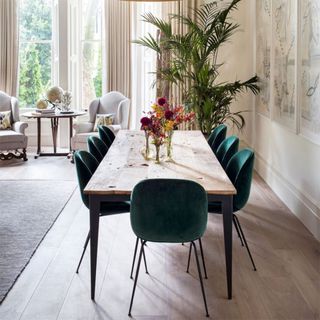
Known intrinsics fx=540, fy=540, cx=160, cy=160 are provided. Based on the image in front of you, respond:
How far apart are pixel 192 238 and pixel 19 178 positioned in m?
4.33

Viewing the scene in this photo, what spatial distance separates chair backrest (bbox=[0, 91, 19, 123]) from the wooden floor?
12.6 ft

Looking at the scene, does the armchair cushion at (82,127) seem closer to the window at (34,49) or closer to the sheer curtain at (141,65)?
the sheer curtain at (141,65)

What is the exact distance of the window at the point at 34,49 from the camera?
9352mm

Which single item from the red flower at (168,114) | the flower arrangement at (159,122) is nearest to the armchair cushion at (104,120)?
the flower arrangement at (159,122)

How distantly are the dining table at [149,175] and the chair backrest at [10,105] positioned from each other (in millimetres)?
4028

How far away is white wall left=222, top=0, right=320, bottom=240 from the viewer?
4746mm

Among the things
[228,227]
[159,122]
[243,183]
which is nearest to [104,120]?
[159,122]

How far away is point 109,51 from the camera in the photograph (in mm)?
9047

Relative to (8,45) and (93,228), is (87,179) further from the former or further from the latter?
(8,45)

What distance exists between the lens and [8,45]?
8992 millimetres

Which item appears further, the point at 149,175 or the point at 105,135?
the point at 105,135

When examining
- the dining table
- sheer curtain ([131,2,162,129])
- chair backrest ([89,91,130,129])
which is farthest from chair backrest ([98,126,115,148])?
sheer curtain ([131,2,162,129])

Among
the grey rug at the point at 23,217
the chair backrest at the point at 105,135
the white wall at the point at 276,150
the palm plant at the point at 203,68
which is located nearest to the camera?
the grey rug at the point at 23,217

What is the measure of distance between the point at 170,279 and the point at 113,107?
5342 mm
